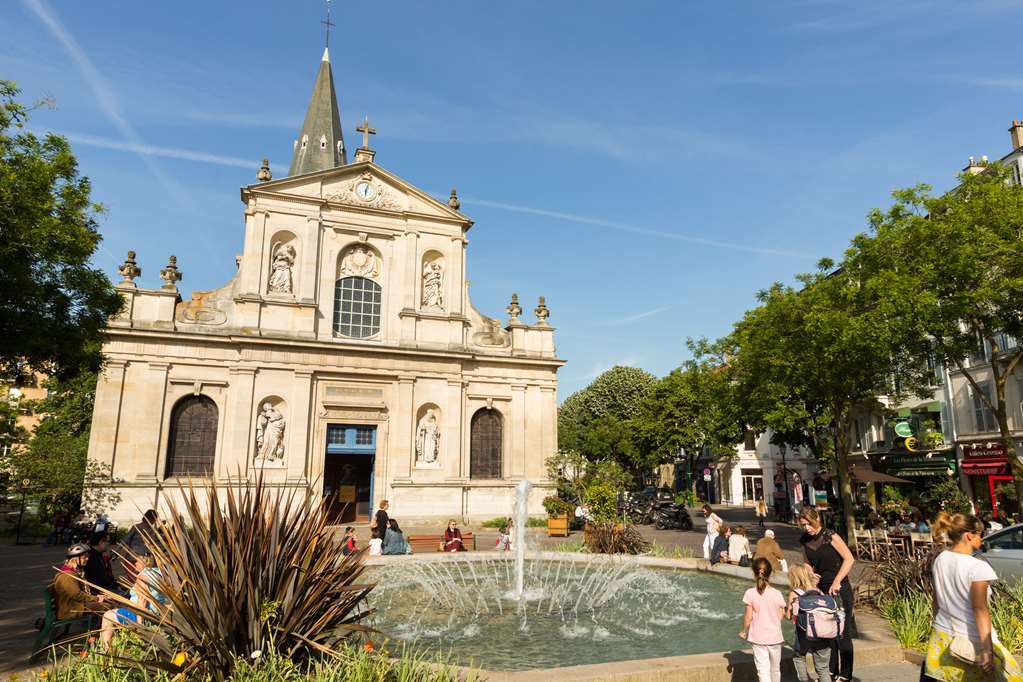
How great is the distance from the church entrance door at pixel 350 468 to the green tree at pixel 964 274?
65.4 ft

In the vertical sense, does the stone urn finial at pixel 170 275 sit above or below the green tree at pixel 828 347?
above

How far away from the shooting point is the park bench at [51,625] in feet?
23.0

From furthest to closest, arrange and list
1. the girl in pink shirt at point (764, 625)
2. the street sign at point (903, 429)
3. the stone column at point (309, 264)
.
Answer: the street sign at point (903, 429)
the stone column at point (309, 264)
the girl in pink shirt at point (764, 625)

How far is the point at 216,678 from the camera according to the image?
5102mm

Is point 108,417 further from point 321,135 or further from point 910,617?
point 910,617

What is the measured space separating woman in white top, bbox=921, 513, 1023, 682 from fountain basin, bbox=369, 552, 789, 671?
10.8ft

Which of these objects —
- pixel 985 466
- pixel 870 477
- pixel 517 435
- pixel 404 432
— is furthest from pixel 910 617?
pixel 985 466

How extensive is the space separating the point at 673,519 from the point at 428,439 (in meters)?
11.2

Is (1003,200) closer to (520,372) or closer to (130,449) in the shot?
(520,372)

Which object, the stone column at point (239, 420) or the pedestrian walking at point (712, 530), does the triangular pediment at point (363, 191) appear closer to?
the stone column at point (239, 420)

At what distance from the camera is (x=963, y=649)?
452 centimetres

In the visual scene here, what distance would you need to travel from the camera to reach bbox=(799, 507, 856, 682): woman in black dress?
619 cm

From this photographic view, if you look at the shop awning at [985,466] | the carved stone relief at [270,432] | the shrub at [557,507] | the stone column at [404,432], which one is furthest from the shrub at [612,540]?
the shop awning at [985,466]

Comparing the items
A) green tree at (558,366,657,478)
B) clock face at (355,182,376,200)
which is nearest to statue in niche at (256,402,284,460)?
clock face at (355,182,376,200)
